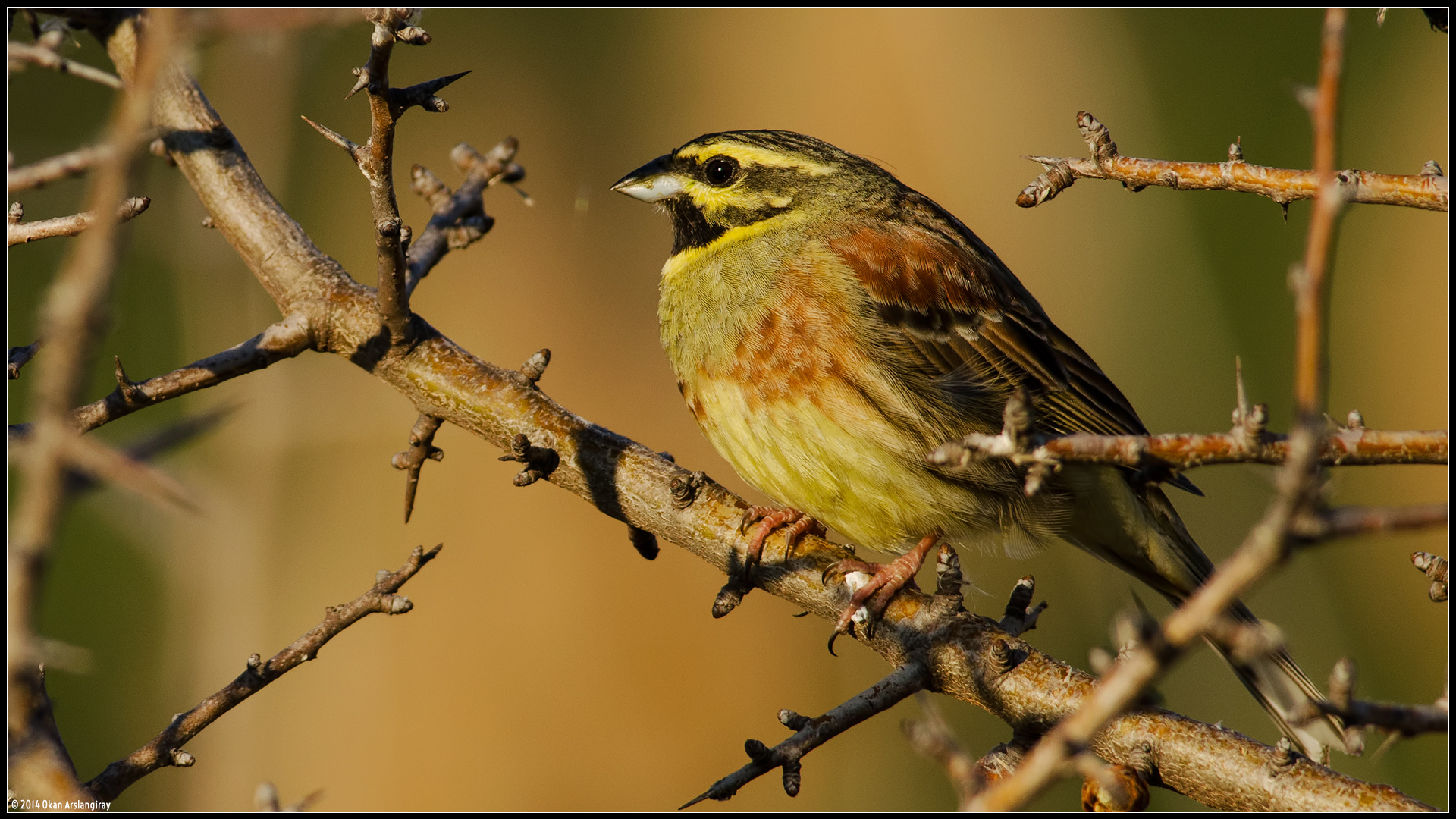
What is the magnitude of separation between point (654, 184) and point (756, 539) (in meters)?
1.69

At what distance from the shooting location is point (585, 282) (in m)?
8.17

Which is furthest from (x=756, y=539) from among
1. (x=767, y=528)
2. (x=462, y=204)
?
(x=462, y=204)

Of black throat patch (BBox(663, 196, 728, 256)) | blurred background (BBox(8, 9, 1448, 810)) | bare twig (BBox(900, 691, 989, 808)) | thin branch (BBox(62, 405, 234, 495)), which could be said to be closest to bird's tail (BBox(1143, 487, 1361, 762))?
blurred background (BBox(8, 9, 1448, 810))

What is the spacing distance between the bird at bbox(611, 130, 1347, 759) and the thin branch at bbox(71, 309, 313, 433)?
1340 mm

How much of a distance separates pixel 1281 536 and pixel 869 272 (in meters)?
2.96

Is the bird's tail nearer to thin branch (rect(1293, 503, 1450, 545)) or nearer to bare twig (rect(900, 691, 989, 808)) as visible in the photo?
bare twig (rect(900, 691, 989, 808))

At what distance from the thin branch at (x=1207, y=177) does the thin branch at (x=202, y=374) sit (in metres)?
1.80

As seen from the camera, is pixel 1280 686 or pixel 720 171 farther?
pixel 720 171

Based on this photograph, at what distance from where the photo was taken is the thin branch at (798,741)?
2.22 metres

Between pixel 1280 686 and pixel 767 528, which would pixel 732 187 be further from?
pixel 1280 686

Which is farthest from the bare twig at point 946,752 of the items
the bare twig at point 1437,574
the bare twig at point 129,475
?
the bare twig at point 1437,574

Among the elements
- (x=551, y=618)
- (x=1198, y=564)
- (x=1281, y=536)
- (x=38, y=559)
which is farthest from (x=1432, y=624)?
(x=38, y=559)

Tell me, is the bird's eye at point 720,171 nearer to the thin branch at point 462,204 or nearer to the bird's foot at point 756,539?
the thin branch at point 462,204

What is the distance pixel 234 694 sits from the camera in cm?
234
